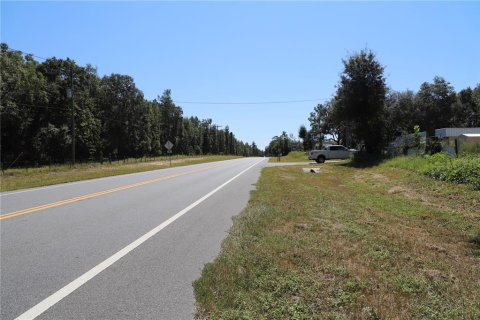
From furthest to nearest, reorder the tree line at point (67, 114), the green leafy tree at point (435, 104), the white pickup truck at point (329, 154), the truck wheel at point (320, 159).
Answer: the green leafy tree at point (435, 104) < the tree line at point (67, 114) < the white pickup truck at point (329, 154) < the truck wheel at point (320, 159)

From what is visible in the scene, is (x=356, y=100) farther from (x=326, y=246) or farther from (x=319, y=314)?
(x=319, y=314)

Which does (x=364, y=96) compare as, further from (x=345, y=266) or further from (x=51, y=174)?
(x=345, y=266)

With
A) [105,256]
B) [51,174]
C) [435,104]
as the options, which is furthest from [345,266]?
[435,104]

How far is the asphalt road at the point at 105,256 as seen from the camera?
4637 millimetres

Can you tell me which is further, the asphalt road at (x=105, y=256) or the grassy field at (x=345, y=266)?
the asphalt road at (x=105, y=256)

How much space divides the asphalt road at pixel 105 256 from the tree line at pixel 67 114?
3465cm

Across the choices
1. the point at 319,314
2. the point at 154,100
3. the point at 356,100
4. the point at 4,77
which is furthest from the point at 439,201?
the point at 154,100

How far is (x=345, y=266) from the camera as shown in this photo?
5879 millimetres

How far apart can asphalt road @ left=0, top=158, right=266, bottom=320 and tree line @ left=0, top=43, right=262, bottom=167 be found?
34.7 metres

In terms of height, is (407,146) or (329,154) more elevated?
(407,146)

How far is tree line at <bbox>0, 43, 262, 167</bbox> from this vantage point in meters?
55.7

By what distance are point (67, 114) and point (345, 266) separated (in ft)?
213

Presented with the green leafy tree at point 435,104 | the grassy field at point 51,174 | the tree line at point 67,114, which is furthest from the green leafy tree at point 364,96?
the green leafy tree at point 435,104

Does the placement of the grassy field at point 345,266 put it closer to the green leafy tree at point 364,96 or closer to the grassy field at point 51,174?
A: the grassy field at point 51,174
